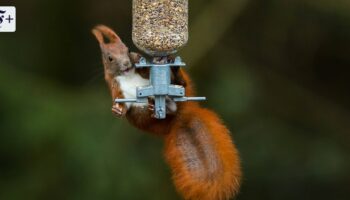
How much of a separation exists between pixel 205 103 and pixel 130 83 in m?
1.28

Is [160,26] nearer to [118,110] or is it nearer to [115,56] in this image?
[115,56]

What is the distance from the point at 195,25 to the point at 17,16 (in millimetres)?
677

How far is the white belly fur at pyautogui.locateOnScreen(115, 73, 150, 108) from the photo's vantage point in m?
2.44

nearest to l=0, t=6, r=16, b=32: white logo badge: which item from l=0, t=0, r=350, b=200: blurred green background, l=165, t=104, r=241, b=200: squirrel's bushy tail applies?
l=0, t=0, r=350, b=200: blurred green background

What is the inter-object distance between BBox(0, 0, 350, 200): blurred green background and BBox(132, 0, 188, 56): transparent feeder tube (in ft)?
3.74

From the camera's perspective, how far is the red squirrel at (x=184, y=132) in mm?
2453

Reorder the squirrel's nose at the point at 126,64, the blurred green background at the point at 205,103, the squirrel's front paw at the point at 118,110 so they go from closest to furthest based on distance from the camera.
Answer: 1. the squirrel's front paw at the point at 118,110
2. the squirrel's nose at the point at 126,64
3. the blurred green background at the point at 205,103

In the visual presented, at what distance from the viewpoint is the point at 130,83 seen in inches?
96.3

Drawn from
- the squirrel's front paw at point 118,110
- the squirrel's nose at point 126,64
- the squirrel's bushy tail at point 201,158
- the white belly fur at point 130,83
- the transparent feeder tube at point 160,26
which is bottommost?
the squirrel's bushy tail at point 201,158

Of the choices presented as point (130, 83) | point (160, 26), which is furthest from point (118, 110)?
point (160, 26)

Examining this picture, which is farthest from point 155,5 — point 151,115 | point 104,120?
point 104,120

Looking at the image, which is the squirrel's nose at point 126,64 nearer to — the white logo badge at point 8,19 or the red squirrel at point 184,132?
the red squirrel at point 184,132

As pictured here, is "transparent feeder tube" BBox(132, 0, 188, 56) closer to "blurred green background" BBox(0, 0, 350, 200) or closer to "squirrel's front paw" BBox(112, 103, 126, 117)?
"squirrel's front paw" BBox(112, 103, 126, 117)

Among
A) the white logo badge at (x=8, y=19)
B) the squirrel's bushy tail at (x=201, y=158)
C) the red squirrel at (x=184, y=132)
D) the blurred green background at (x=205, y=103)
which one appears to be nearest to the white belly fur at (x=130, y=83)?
the red squirrel at (x=184, y=132)
